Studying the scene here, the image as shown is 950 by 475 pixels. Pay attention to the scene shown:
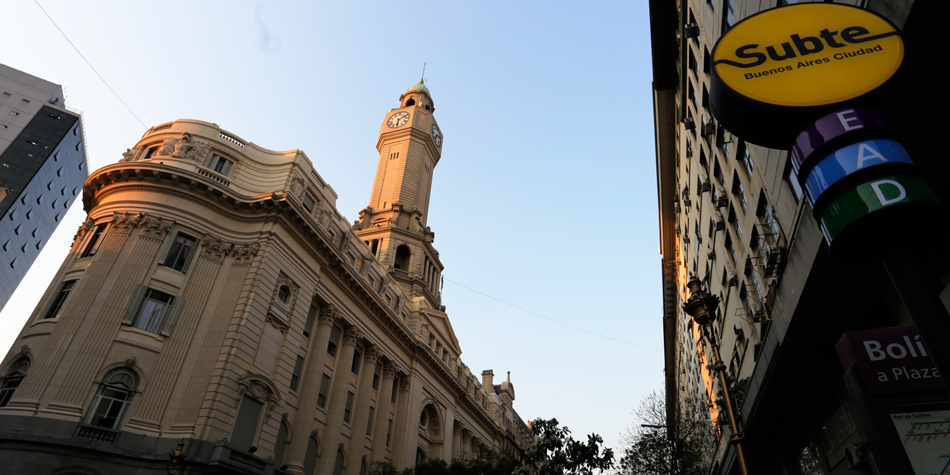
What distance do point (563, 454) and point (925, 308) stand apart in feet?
82.2

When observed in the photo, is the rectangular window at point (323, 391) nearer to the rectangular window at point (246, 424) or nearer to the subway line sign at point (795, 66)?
the rectangular window at point (246, 424)

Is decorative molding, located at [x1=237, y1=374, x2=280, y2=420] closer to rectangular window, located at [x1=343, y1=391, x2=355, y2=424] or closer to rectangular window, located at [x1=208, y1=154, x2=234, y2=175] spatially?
rectangular window, located at [x1=343, y1=391, x2=355, y2=424]

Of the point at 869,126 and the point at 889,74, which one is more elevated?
the point at 889,74

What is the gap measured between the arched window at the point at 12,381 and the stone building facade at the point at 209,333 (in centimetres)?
11

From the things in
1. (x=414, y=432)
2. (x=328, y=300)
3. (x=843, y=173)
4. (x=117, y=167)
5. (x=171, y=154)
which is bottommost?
(x=843, y=173)

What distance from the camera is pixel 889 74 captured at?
7008 millimetres

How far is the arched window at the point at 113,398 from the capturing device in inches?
906

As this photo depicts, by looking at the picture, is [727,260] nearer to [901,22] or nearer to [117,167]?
[901,22]

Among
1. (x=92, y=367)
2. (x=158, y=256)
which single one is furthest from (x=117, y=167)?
(x=92, y=367)

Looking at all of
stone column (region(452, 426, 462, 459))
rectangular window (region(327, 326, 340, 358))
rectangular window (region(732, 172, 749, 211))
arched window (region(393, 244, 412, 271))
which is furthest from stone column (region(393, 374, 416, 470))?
rectangular window (region(732, 172, 749, 211))

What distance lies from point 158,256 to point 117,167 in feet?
19.1

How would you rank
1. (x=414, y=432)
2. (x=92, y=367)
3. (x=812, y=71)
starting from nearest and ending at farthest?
(x=812, y=71) → (x=92, y=367) → (x=414, y=432)

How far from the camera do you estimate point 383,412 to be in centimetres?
4156

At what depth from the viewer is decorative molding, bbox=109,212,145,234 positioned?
27.8 m
